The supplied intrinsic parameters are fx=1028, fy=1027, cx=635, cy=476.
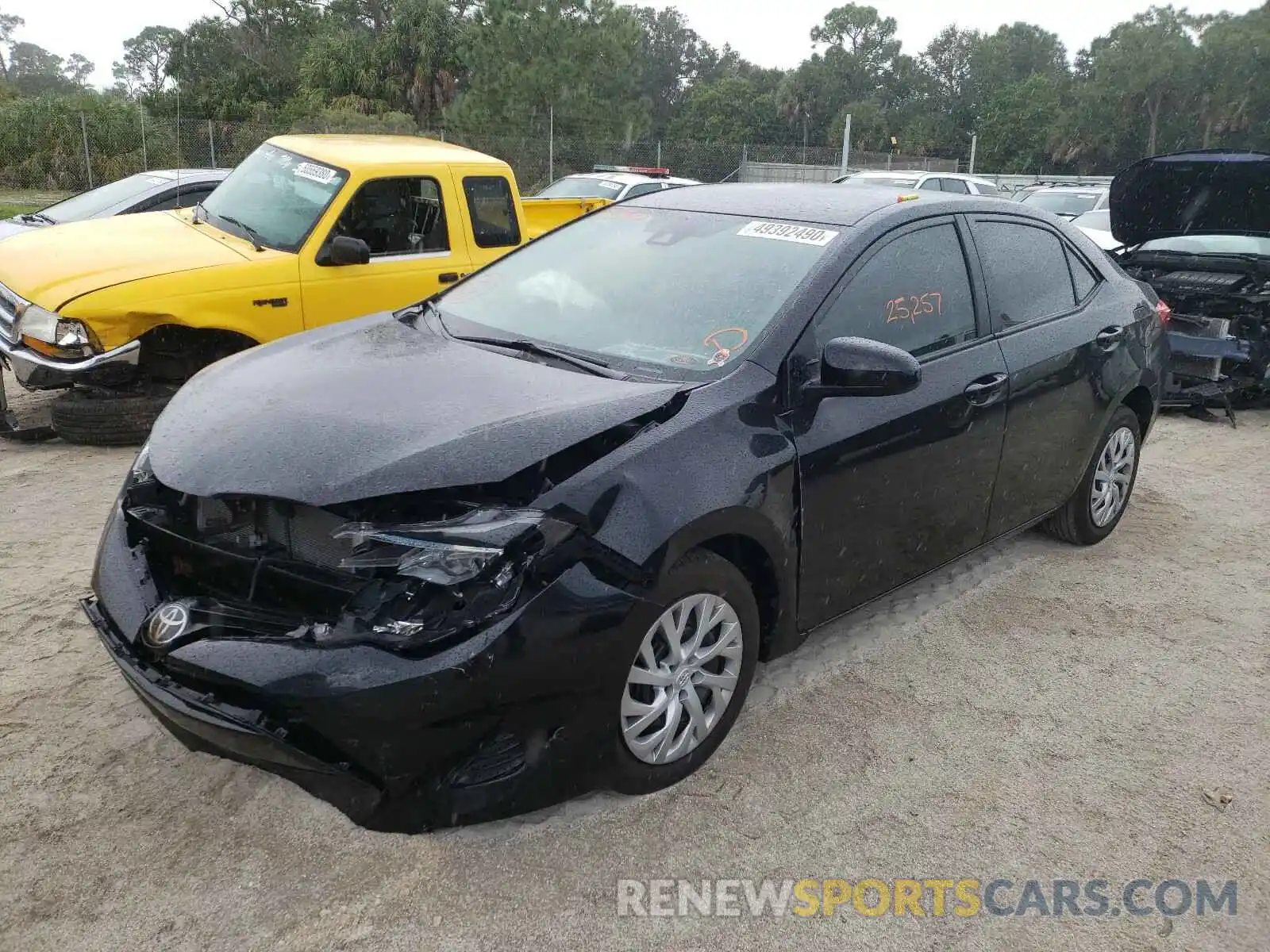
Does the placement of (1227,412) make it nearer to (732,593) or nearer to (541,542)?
(732,593)

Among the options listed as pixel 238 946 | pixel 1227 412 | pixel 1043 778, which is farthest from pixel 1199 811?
pixel 1227 412

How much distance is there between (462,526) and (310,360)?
1.23m

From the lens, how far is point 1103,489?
4.99 m

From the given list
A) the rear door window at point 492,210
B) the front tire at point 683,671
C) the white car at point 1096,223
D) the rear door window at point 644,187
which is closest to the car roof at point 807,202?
the front tire at point 683,671

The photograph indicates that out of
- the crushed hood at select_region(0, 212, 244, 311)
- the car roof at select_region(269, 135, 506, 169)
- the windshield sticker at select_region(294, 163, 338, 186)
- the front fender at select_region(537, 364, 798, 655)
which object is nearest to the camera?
the front fender at select_region(537, 364, 798, 655)

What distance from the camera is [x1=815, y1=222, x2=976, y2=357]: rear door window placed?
3410 mm

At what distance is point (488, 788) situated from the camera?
2.47 meters

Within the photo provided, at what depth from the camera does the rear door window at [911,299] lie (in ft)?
11.2

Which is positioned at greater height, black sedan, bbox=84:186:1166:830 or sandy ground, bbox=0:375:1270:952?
black sedan, bbox=84:186:1166:830

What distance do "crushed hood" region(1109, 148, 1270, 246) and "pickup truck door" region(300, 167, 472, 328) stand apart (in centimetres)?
482

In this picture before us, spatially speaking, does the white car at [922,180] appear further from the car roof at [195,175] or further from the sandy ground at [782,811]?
the sandy ground at [782,811]

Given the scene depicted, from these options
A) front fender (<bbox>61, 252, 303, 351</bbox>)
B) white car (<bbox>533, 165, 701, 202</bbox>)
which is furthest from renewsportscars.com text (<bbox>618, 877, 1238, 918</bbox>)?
white car (<bbox>533, 165, 701, 202</bbox>)

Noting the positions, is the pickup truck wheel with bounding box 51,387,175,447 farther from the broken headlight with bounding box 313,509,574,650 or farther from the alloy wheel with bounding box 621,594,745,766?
the alloy wheel with bounding box 621,594,745,766

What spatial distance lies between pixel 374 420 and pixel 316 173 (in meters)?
4.38
